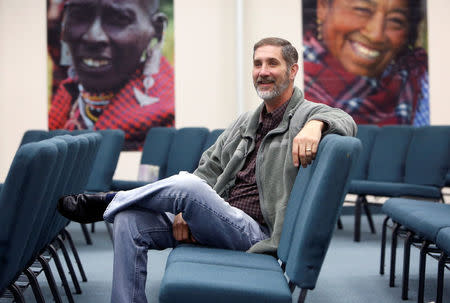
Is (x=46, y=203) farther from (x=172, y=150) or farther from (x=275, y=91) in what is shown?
(x=172, y=150)

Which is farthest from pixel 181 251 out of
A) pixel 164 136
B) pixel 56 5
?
pixel 56 5

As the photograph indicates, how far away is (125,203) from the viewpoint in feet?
6.54

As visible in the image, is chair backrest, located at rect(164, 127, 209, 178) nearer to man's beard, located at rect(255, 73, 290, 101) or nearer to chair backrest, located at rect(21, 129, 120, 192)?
chair backrest, located at rect(21, 129, 120, 192)

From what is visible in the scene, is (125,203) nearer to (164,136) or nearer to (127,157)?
(164,136)

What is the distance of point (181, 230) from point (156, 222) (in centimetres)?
10

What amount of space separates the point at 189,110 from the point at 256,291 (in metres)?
4.58

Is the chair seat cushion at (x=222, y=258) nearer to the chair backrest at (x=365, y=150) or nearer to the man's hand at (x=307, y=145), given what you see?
the man's hand at (x=307, y=145)

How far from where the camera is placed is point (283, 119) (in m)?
2.31

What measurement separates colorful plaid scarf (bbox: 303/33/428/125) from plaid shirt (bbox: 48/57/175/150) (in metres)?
1.44

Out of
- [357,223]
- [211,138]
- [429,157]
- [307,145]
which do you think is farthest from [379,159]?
[307,145]

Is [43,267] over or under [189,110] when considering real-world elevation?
under

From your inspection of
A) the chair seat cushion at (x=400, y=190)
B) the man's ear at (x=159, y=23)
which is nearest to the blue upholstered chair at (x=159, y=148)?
the man's ear at (x=159, y=23)

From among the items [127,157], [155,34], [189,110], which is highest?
[155,34]

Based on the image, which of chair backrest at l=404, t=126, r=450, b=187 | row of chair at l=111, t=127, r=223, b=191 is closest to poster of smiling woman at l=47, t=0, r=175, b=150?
row of chair at l=111, t=127, r=223, b=191
